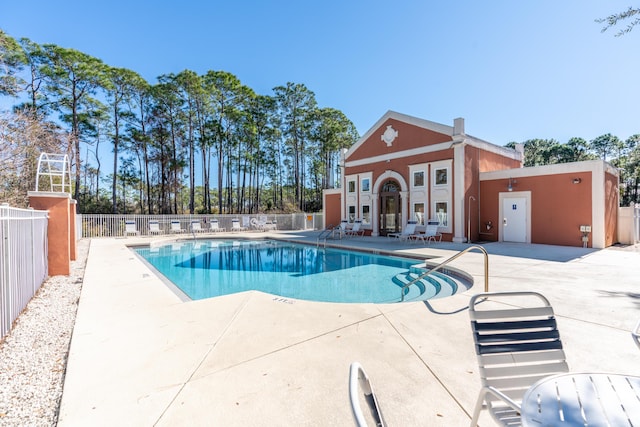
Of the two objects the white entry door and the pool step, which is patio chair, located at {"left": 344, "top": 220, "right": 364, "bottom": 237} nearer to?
the white entry door

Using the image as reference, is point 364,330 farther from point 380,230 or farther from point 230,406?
point 380,230

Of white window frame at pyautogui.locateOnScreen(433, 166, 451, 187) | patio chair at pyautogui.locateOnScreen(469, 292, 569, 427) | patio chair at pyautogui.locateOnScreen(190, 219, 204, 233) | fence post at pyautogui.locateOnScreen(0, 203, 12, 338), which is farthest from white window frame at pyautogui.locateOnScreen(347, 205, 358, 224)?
patio chair at pyautogui.locateOnScreen(469, 292, 569, 427)

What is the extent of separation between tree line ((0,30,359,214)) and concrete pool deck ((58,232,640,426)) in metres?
14.5

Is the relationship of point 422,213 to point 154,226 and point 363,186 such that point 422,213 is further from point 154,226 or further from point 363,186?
point 154,226

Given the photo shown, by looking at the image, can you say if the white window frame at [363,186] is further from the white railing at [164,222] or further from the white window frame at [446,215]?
the white railing at [164,222]

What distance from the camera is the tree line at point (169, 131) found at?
18234 mm

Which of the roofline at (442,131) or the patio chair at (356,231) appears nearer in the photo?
the roofline at (442,131)

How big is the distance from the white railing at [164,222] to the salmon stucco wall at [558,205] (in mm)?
13896

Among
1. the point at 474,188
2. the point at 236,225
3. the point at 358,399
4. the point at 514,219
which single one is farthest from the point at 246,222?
the point at 358,399

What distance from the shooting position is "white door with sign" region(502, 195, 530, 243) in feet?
39.1

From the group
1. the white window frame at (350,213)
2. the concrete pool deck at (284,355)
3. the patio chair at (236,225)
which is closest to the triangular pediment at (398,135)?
the white window frame at (350,213)

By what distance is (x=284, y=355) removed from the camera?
8.59 feet

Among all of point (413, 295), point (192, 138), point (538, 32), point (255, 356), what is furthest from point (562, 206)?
point (192, 138)

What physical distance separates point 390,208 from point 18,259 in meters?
14.3
